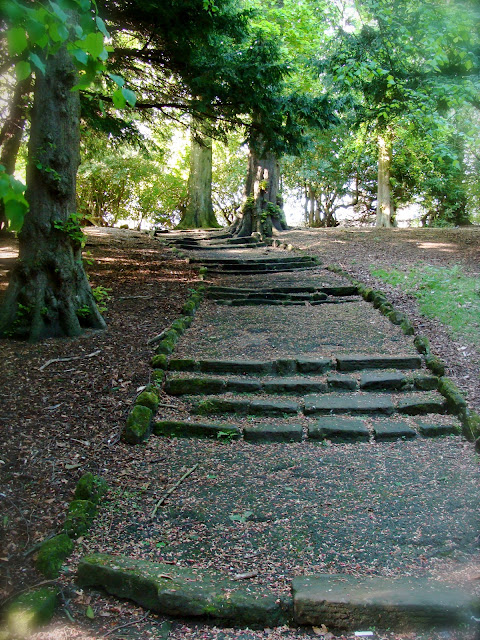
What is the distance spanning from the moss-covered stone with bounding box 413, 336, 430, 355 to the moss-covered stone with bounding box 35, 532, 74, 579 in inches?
169

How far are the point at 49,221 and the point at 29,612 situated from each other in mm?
4072

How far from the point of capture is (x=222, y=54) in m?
6.77

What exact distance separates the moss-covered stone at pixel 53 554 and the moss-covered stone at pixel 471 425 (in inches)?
128

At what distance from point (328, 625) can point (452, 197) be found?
19.2 meters

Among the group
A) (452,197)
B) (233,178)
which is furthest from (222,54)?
(233,178)

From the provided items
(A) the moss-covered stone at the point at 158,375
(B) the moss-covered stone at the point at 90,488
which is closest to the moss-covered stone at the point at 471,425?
(A) the moss-covered stone at the point at 158,375

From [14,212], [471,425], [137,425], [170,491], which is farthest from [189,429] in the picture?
[14,212]

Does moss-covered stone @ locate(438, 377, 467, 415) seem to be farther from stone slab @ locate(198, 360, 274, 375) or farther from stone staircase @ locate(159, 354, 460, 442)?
stone slab @ locate(198, 360, 274, 375)

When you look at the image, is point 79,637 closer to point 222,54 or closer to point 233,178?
point 222,54

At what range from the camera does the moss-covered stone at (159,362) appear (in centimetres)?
524

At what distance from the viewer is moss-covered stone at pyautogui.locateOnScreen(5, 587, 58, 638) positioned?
7.59ft

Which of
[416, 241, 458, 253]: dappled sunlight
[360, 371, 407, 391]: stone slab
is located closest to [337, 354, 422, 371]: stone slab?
[360, 371, 407, 391]: stone slab

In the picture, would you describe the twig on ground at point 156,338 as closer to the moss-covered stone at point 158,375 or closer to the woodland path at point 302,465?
the woodland path at point 302,465

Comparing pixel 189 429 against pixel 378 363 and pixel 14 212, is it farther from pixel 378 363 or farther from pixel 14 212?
pixel 14 212
